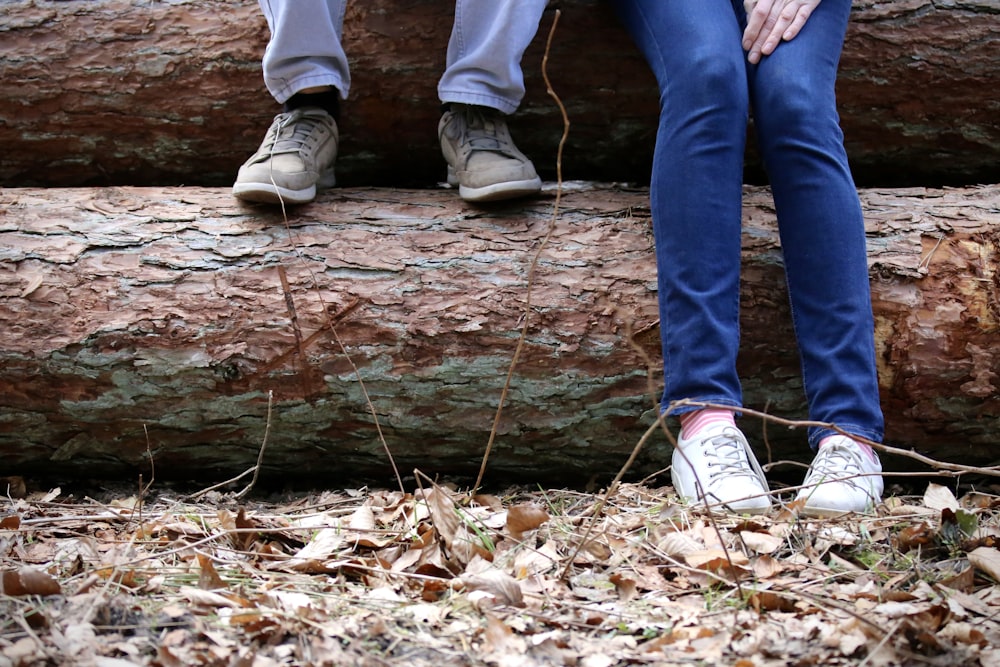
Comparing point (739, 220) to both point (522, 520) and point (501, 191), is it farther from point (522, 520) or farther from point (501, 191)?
point (522, 520)

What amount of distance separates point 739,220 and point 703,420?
0.51 meters

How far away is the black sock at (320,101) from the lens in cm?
249

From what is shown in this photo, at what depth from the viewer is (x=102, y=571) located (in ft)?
5.17

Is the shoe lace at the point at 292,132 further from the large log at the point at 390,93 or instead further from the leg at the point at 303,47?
the large log at the point at 390,93

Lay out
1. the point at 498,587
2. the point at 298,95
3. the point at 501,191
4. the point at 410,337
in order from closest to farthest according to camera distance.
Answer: the point at 498,587 → the point at 410,337 → the point at 501,191 → the point at 298,95

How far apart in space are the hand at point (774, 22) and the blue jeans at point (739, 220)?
2 cm

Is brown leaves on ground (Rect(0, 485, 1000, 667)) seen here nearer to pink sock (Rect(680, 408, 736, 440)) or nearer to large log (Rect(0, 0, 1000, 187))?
pink sock (Rect(680, 408, 736, 440))

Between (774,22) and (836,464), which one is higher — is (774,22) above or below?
above

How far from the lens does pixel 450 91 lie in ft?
7.77

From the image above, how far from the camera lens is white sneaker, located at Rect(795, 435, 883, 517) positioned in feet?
6.07

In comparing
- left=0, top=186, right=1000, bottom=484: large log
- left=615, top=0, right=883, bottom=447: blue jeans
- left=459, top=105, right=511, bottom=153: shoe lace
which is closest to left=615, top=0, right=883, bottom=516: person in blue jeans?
left=615, top=0, right=883, bottom=447: blue jeans

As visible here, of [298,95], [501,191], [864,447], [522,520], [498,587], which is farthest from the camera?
[298,95]

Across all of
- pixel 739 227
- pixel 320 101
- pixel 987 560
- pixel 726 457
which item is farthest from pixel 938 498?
pixel 320 101

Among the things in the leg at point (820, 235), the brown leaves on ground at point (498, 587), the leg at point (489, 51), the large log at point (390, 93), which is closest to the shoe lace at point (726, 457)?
the brown leaves on ground at point (498, 587)
